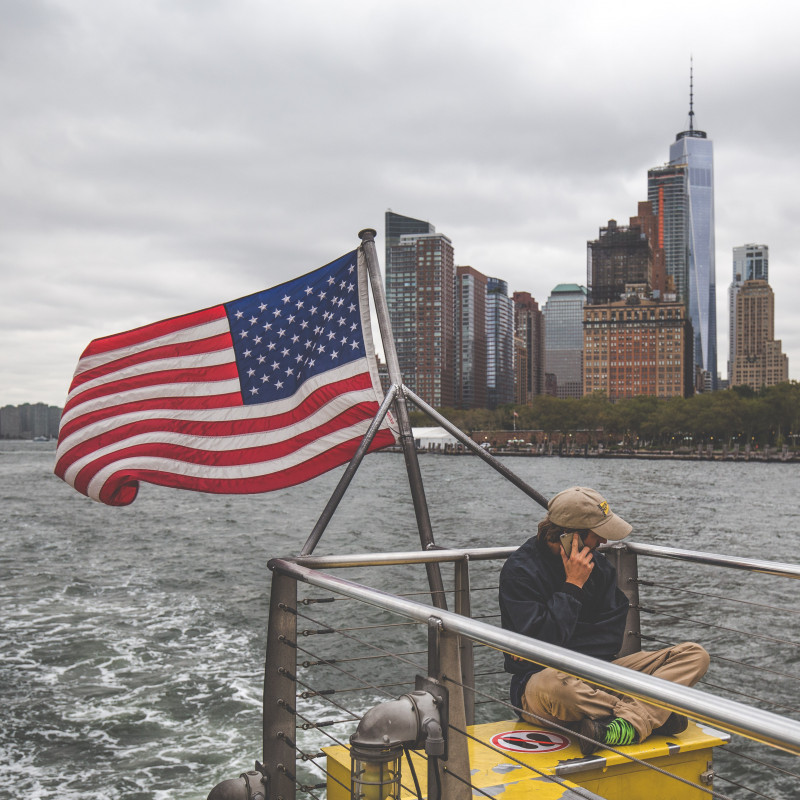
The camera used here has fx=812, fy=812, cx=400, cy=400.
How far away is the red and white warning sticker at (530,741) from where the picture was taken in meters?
4.06

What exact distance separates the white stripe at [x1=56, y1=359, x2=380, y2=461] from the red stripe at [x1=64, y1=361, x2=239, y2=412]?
0.16 ft

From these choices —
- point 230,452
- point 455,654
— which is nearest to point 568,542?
point 455,654

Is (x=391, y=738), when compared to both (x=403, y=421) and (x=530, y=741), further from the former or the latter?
(x=403, y=421)

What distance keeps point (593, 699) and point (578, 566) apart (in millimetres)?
661

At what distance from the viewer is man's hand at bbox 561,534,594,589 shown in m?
4.27

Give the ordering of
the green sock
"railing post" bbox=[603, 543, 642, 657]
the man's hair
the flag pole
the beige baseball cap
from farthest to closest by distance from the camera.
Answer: the flag pole < "railing post" bbox=[603, 543, 642, 657] < the man's hair < the beige baseball cap < the green sock

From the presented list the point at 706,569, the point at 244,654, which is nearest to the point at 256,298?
the point at 244,654

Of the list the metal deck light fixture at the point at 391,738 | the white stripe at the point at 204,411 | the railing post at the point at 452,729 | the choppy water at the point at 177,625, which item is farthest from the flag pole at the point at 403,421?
the choppy water at the point at 177,625

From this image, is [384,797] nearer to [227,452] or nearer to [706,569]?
[227,452]

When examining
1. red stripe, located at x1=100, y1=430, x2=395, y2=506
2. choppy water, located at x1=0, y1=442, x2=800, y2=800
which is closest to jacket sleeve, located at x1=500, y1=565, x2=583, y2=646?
red stripe, located at x1=100, y1=430, x2=395, y2=506

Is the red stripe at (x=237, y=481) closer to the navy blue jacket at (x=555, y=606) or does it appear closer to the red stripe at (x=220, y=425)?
the red stripe at (x=220, y=425)

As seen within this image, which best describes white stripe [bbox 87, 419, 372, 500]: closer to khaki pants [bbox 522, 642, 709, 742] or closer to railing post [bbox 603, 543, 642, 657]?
railing post [bbox 603, 543, 642, 657]

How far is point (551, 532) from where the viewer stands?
172 inches

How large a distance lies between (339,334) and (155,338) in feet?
4.90
